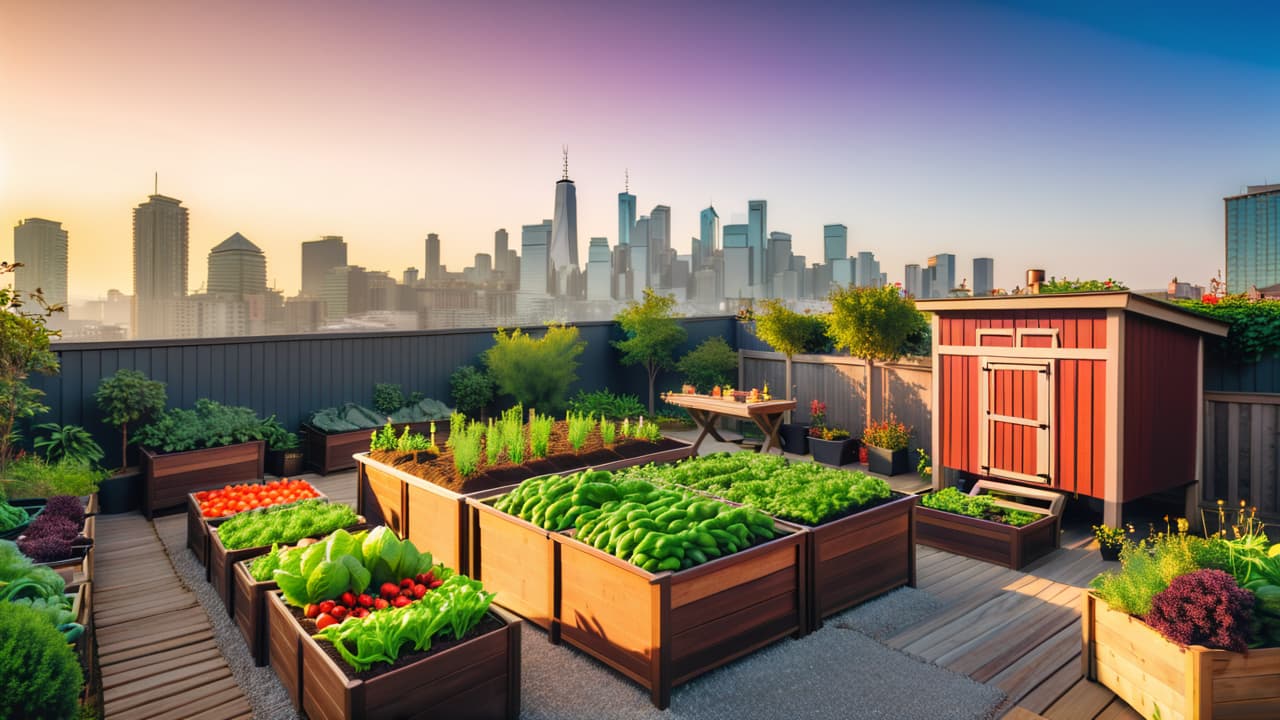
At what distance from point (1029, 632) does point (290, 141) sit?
491 inches

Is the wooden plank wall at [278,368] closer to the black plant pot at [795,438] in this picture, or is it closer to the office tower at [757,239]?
the black plant pot at [795,438]

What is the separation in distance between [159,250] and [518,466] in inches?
454

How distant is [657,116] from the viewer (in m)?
13.8

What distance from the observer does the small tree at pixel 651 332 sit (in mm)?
12750

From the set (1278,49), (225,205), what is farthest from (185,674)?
(1278,49)

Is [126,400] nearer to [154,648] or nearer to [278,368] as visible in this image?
[278,368]

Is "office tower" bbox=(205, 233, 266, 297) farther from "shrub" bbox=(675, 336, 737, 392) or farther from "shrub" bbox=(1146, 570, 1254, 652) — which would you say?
"shrub" bbox=(1146, 570, 1254, 652)

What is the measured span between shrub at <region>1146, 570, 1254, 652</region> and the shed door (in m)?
3.82

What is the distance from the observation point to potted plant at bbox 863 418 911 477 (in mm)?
9148

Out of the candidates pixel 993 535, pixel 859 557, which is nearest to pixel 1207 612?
pixel 859 557

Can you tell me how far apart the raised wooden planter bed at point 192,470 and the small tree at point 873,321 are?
27.2 ft

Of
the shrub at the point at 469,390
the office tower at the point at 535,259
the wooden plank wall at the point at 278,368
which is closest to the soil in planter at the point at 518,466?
the wooden plank wall at the point at 278,368

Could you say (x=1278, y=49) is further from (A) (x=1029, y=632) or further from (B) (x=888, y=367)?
(A) (x=1029, y=632)

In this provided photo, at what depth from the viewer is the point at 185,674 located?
146 inches
